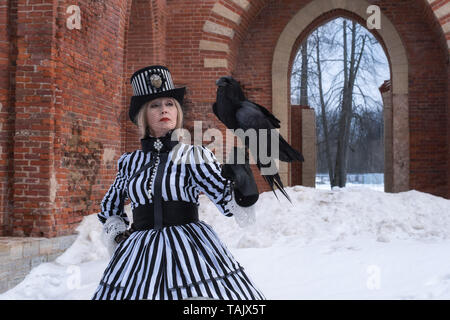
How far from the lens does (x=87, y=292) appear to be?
3.79m

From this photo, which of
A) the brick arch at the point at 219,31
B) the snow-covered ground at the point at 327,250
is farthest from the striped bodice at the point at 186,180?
the brick arch at the point at 219,31

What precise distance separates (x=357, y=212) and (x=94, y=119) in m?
3.82

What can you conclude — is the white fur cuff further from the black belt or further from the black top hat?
the black top hat

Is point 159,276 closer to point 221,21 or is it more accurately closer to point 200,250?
point 200,250

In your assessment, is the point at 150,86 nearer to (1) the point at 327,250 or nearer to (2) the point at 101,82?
(1) the point at 327,250

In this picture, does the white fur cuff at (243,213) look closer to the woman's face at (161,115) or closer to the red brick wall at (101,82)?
the woman's face at (161,115)

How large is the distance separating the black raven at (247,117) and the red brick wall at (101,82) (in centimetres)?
321

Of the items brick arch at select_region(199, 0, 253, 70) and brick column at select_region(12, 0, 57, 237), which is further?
brick arch at select_region(199, 0, 253, 70)

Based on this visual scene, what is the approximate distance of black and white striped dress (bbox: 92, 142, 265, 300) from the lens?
5.89 ft

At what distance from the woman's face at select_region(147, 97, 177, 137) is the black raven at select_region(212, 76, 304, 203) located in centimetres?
26

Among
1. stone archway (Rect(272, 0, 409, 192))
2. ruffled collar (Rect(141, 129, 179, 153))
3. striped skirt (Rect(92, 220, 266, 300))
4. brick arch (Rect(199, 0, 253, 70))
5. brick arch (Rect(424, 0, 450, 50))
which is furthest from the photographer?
stone archway (Rect(272, 0, 409, 192))

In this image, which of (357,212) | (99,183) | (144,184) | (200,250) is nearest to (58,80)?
(99,183)

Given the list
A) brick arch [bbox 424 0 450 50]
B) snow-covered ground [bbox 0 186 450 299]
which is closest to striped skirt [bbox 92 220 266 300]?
snow-covered ground [bbox 0 186 450 299]

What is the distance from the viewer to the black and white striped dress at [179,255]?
5.89 feet
